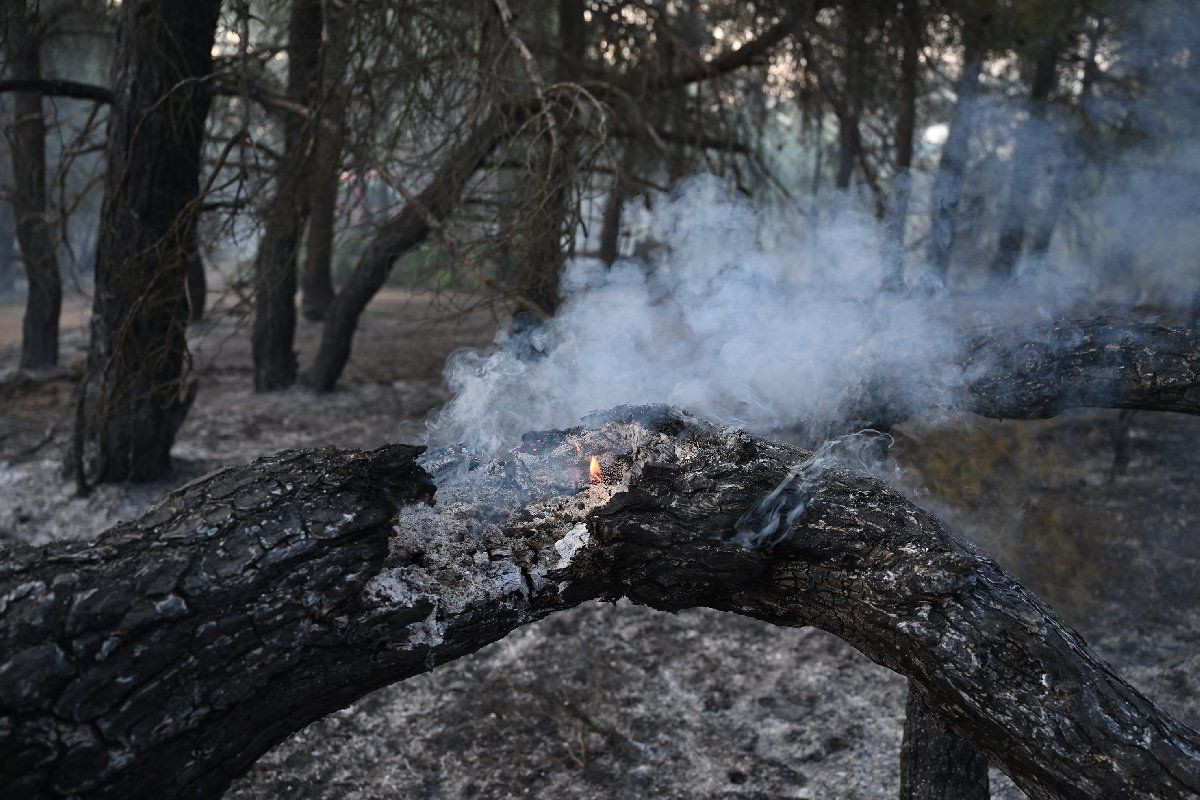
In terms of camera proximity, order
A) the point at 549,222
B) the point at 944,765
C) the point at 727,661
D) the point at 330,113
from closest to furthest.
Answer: the point at 944,765
the point at 549,222
the point at 727,661
the point at 330,113

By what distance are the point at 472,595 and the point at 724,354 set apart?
1780 millimetres

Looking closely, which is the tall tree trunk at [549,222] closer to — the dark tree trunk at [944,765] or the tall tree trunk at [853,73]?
the dark tree trunk at [944,765]

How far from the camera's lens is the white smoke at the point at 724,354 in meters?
2.91

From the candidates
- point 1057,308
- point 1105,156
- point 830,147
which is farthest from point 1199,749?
point 830,147

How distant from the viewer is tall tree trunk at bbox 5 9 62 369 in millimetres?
6402

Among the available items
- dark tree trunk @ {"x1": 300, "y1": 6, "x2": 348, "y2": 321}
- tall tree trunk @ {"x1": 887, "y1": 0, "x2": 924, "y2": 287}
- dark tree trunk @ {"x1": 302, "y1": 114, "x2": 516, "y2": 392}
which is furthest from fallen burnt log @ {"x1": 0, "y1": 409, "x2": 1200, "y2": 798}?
tall tree trunk @ {"x1": 887, "y1": 0, "x2": 924, "y2": 287}

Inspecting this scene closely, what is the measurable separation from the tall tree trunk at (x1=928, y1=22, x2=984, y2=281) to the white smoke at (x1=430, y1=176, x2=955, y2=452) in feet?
9.84

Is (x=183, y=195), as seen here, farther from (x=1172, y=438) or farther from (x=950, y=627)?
(x=1172, y=438)

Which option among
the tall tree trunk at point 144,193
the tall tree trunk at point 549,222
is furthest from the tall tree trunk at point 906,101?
the tall tree trunk at point 144,193

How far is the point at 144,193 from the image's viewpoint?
4.91m

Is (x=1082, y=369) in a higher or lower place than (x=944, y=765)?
higher

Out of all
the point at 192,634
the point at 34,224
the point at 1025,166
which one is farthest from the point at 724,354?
the point at 34,224

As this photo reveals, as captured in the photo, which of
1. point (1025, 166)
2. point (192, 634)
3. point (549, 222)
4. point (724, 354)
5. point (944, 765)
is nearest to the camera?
point (192, 634)

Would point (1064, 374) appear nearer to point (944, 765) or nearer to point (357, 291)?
point (944, 765)
